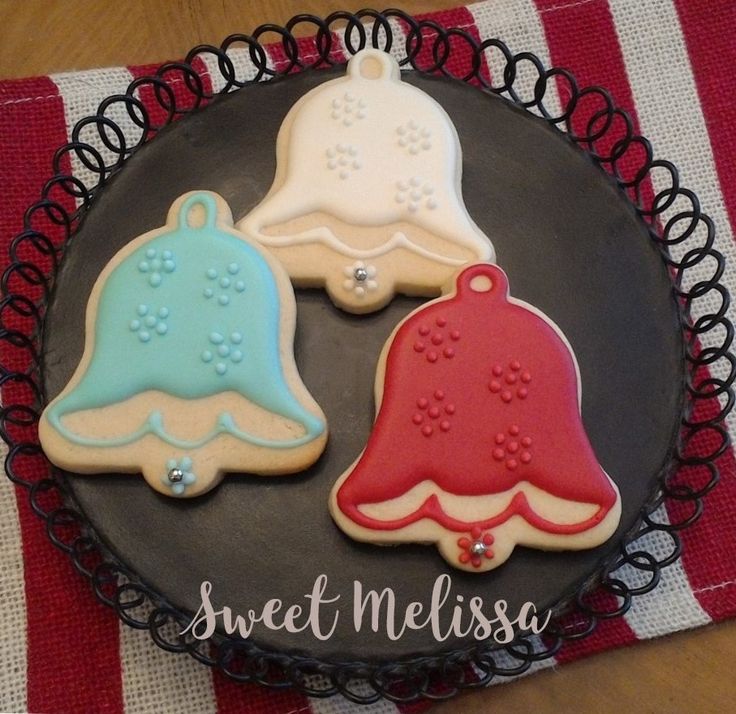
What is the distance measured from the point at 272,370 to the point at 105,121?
324 millimetres

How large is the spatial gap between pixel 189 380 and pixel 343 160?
278mm

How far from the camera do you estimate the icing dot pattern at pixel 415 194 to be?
0.85 meters

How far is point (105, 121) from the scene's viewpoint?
0.87 metres

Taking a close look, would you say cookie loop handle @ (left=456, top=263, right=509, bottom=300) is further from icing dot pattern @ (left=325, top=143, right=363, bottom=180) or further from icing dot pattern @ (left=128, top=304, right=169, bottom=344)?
icing dot pattern @ (left=128, top=304, right=169, bottom=344)

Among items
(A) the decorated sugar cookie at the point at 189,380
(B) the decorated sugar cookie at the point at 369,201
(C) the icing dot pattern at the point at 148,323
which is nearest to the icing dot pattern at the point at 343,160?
(B) the decorated sugar cookie at the point at 369,201

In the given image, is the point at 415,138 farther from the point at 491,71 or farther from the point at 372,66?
the point at 491,71

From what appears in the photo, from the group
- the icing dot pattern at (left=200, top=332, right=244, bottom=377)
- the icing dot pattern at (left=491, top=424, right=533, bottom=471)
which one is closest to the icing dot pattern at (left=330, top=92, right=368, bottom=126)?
the icing dot pattern at (left=200, top=332, right=244, bottom=377)

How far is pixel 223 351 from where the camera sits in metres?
0.79

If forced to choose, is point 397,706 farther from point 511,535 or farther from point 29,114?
point 29,114

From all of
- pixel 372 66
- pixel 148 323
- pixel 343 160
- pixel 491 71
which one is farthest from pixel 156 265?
pixel 491 71

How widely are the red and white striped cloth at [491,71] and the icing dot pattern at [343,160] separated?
0.96ft

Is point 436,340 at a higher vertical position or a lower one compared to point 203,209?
lower

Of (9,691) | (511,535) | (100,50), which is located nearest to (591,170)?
(511,535)

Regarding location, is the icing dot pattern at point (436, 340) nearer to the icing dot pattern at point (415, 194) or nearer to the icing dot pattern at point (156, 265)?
the icing dot pattern at point (415, 194)
